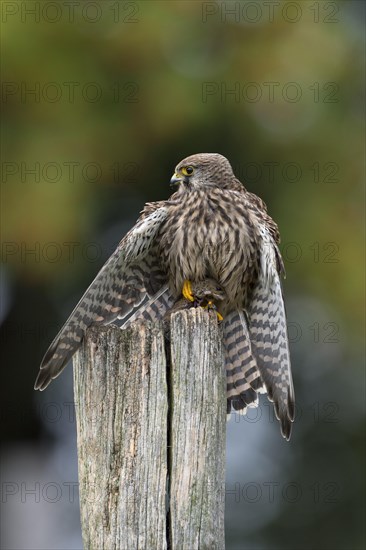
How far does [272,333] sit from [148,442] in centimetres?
204

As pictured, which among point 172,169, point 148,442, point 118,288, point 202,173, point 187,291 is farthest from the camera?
point 172,169

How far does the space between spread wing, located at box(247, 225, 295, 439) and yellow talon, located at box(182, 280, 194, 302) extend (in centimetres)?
37

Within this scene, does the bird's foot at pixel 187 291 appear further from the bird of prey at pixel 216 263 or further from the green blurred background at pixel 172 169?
the green blurred background at pixel 172 169

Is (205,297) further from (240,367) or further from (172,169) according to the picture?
(172,169)

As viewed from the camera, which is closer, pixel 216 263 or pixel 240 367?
pixel 240 367

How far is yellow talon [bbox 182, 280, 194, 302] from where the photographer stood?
246 inches

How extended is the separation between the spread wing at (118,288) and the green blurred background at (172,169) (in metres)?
2.24

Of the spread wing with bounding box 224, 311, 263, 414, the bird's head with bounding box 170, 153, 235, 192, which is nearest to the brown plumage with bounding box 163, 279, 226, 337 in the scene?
the spread wing with bounding box 224, 311, 263, 414

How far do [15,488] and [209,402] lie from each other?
518 cm

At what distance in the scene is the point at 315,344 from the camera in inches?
347

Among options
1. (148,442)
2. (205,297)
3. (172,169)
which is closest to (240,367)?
(205,297)

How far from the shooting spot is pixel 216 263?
20.8ft

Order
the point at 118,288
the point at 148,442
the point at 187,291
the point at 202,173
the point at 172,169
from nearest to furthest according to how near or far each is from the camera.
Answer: the point at 148,442 < the point at 118,288 < the point at 187,291 < the point at 202,173 < the point at 172,169

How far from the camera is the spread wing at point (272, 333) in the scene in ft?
18.0
